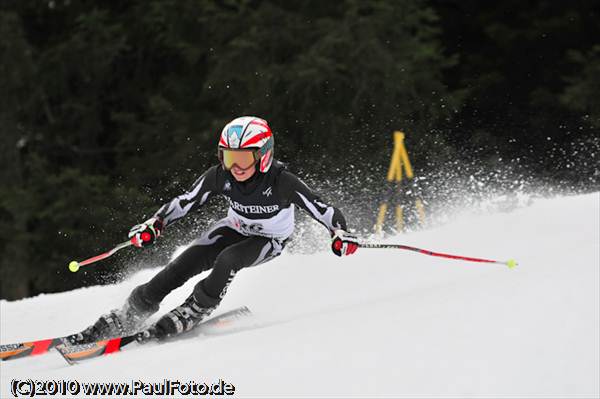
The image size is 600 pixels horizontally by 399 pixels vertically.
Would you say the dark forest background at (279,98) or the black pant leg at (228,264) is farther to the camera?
the dark forest background at (279,98)

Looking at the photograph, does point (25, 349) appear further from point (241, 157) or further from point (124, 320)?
point (241, 157)

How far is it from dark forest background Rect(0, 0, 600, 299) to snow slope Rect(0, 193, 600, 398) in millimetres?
4428

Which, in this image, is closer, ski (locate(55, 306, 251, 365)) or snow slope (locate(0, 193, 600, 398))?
snow slope (locate(0, 193, 600, 398))

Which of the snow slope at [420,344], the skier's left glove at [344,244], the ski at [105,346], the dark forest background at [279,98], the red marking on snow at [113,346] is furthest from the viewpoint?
the dark forest background at [279,98]

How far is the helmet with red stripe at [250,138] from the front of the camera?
16.4 ft

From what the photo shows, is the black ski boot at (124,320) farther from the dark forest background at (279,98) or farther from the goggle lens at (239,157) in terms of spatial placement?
the dark forest background at (279,98)

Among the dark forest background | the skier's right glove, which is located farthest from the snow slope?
the dark forest background

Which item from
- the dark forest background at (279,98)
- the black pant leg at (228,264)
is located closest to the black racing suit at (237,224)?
the black pant leg at (228,264)

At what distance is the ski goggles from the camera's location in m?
5.01

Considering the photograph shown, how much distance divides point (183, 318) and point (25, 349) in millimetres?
941

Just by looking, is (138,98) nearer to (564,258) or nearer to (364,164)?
(364,164)

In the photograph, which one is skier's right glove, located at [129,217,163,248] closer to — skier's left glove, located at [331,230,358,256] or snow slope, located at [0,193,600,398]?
snow slope, located at [0,193,600,398]

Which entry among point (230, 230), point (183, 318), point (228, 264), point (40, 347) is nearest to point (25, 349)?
A: point (40, 347)

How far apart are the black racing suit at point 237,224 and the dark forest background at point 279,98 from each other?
4.22 metres
